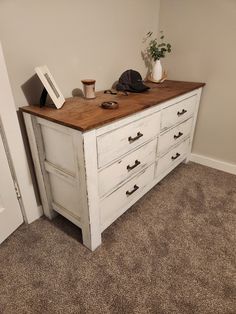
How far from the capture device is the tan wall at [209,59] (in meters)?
1.83

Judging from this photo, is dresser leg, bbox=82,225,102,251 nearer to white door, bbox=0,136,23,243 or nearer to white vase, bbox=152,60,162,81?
white door, bbox=0,136,23,243

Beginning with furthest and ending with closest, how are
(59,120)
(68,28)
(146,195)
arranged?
(146,195) → (68,28) → (59,120)

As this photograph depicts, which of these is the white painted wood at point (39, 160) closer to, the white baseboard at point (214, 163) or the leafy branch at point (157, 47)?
the leafy branch at point (157, 47)

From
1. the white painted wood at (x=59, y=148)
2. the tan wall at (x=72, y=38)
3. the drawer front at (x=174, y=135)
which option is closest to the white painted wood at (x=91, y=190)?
the white painted wood at (x=59, y=148)

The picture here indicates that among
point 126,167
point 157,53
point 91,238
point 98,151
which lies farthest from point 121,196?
point 157,53

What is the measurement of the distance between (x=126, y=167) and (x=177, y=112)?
0.71 m

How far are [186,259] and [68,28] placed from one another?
5.40 ft

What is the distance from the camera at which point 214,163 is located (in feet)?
7.41

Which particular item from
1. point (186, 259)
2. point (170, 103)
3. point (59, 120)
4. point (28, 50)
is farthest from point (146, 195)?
point (28, 50)

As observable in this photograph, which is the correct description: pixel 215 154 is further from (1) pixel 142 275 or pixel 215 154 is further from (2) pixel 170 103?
(1) pixel 142 275

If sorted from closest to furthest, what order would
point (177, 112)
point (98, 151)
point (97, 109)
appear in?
point (98, 151) → point (97, 109) → point (177, 112)

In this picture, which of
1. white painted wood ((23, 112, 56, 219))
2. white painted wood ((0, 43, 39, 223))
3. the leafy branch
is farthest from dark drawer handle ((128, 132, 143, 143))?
the leafy branch

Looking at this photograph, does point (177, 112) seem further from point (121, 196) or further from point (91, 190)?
point (91, 190)

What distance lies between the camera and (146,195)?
1874 mm
